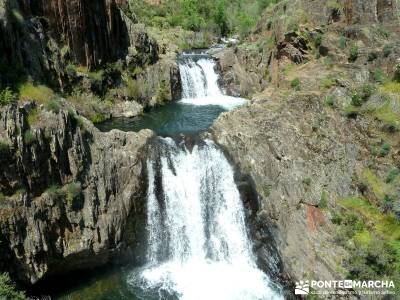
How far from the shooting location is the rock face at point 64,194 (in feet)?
47.9

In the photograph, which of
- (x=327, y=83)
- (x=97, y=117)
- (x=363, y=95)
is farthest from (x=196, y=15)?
(x=363, y=95)

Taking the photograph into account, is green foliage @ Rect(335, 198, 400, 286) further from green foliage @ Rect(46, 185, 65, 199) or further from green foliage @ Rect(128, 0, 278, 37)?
green foliage @ Rect(128, 0, 278, 37)

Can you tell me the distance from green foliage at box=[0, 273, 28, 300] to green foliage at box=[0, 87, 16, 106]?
5896mm

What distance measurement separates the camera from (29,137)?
1504cm

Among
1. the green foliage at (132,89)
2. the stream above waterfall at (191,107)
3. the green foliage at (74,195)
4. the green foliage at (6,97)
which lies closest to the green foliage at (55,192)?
the green foliage at (74,195)

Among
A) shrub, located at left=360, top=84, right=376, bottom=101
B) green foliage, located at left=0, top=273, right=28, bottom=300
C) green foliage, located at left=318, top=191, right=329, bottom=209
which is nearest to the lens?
green foliage, located at left=0, top=273, right=28, bottom=300

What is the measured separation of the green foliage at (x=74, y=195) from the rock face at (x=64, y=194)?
0.04 meters

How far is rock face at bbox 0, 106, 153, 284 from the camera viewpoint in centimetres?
1459

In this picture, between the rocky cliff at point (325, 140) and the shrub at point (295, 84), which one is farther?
the shrub at point (295, 84)

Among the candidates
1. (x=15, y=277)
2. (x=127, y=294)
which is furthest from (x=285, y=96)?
(x=15, y=277)

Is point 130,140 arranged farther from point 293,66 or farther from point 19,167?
point 293,66

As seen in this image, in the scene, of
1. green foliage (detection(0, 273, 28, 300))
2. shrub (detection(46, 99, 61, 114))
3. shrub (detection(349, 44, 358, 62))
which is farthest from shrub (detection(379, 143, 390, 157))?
green foliage (detection(0, 273, 28, 300))

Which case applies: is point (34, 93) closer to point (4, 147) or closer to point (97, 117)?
point (4, 147)

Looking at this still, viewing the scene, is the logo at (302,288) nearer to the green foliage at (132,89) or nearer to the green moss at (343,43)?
the green moss at (343,43)
